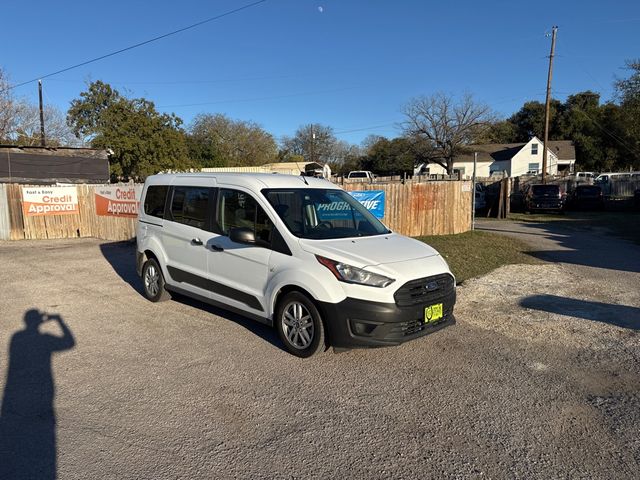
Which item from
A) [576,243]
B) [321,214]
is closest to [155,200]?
[321,214]

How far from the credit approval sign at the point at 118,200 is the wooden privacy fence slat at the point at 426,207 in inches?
248

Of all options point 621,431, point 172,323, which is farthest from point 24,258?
point 621,431

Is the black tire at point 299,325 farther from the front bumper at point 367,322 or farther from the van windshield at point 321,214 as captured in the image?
the van windshield at point 321,214

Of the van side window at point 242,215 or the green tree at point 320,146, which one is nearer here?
the van side window at point 242,215

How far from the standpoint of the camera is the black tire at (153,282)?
6996 millimetres

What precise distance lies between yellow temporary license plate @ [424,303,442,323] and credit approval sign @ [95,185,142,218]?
10.8 meters

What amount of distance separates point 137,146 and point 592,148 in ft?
180

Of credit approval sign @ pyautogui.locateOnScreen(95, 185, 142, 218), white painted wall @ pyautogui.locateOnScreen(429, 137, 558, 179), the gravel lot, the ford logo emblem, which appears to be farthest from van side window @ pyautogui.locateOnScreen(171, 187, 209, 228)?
white painted wall @ pyautogui.locateOnScreen(429, 137, 558, 179)

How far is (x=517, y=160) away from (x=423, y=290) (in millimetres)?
57932

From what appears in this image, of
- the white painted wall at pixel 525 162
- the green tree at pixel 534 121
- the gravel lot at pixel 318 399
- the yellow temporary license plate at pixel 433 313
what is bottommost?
the gravel lot at pixel 318 399

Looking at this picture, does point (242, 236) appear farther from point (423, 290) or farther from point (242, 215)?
point (423, 290)

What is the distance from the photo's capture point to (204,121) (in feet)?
194

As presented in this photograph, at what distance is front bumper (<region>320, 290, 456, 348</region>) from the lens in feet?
14.5

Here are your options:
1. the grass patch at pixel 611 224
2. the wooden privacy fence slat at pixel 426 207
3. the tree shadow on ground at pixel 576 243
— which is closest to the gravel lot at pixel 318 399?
the tree shadow on ground at pixel 576 243
